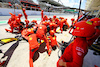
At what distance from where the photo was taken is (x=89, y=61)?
216 cm

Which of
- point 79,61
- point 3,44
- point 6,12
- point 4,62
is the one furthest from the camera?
point 6,12

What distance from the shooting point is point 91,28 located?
78 cm

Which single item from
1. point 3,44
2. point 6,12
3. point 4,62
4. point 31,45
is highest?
point 6,12

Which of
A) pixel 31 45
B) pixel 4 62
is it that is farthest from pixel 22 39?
pixel 31 45

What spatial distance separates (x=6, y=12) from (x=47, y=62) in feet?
34.6

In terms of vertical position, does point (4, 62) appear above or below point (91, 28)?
below

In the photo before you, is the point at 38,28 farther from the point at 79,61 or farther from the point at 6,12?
the point at 6,12

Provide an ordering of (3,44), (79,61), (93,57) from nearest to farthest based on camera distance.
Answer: (79,61), (93,57), (3,44)

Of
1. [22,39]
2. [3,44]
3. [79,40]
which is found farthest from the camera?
[22,39]

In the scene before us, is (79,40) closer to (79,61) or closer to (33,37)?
(79,61)

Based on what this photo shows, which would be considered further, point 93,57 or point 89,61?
point 93,57

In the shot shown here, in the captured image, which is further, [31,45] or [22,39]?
[22,39]

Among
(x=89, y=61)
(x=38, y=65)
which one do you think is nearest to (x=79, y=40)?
(x=38, y=65)

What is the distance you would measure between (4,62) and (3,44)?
1.54m
